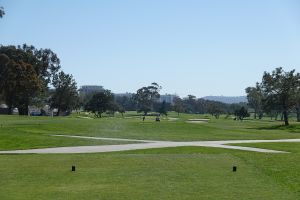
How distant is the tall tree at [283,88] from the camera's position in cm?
7919

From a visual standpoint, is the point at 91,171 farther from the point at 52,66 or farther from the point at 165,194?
the point at 52,66

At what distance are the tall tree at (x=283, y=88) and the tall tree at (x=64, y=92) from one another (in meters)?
57.0

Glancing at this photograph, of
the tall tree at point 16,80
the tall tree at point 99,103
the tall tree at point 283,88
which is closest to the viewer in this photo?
the tall tree at point 283,88

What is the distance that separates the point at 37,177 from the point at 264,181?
658cm

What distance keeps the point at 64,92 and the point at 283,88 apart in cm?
6128

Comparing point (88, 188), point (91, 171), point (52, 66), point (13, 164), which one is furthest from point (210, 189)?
point (52, 66)

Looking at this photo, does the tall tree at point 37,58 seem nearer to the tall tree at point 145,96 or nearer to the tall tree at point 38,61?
the tall tree at point 38,61

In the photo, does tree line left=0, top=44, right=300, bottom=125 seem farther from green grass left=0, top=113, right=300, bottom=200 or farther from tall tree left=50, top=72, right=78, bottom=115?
green grass left=0, top=113, right=300, bottom=200

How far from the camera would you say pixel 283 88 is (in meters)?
79.6

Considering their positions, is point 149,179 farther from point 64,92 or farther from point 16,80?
point 64,92

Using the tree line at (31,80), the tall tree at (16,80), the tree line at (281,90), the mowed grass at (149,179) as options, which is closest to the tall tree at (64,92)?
the tree line at (31,80)

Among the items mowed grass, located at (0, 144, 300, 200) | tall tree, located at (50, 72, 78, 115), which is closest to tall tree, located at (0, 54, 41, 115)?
tall tree, located at (50, 72, 78, 115)

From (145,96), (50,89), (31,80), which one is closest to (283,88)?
(31,80)

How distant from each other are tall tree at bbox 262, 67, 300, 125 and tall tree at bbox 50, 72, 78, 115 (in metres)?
57.0
